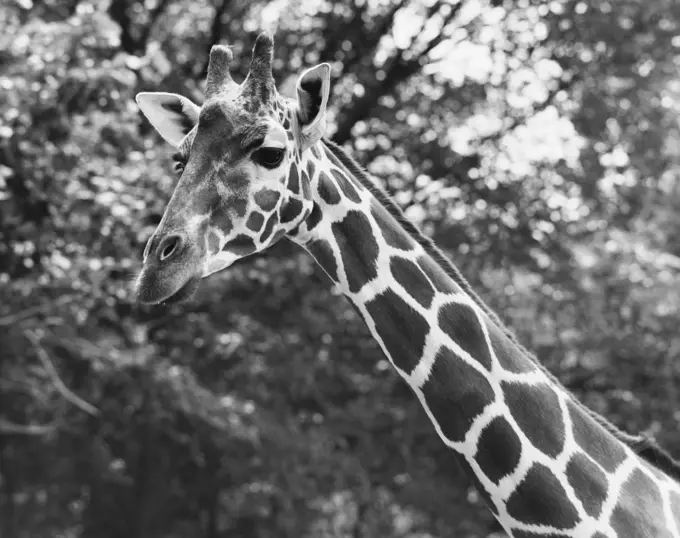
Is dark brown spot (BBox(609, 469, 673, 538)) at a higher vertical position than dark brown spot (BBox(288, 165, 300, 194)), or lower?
lower

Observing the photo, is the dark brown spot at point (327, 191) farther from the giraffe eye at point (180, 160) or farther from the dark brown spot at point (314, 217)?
the giraffe eye at point (180, 160)

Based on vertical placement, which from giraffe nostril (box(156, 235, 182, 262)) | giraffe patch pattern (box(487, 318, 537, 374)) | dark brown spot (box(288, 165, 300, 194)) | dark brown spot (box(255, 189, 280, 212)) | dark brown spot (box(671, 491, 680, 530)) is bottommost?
dark brown spot (box(671, 491, 680, 530))

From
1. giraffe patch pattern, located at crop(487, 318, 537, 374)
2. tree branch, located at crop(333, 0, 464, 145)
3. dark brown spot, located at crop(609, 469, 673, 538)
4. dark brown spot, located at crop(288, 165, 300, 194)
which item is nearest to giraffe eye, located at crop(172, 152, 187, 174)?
dark brown spot, located at crop(288, 165, 300, 194)

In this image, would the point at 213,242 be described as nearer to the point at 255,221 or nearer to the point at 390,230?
the point at 255,221

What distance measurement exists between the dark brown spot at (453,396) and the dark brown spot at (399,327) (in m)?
0.04

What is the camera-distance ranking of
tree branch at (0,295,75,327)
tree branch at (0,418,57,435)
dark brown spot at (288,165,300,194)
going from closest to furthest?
dark brown spot at (288,165,300,194) → tree branch at (0,295,75,327) → tree branch at (0,418,57,435)

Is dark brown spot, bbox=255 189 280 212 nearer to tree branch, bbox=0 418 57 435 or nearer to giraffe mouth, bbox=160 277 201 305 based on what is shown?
giraffe mouth, bbox=160 277 201 305

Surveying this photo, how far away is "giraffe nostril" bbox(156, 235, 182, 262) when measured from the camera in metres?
2.86

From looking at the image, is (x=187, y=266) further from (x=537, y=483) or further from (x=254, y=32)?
(x=254, y=32)

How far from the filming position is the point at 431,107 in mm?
10664

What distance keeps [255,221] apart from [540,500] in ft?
4.98

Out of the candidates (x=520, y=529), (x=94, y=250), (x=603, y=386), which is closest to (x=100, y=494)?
(x=94, y=250)

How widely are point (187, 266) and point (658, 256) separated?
393 inches

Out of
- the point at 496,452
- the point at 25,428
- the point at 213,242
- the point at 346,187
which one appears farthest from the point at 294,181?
the point at 25,428
